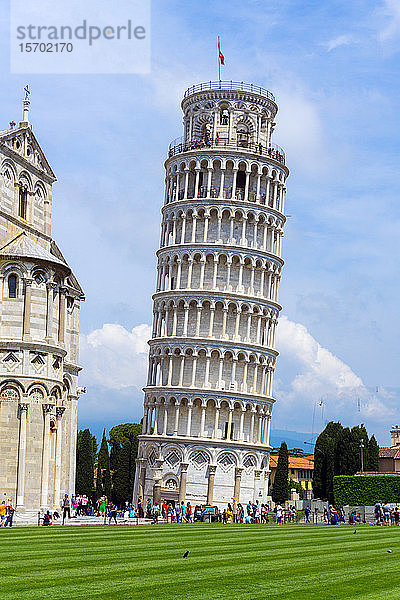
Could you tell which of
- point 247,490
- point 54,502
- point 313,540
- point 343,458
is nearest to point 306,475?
point 343,458

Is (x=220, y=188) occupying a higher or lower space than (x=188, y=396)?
higher

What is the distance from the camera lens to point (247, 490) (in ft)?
282

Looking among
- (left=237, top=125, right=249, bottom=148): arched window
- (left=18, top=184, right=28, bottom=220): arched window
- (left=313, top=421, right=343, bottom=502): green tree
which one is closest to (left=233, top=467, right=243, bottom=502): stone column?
(left=313, top=421, right=343, bottom=502): green tree

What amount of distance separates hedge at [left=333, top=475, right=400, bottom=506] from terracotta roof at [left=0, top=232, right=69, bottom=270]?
45580mm

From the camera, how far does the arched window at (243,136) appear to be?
303 feet

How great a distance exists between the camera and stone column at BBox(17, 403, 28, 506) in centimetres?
5147

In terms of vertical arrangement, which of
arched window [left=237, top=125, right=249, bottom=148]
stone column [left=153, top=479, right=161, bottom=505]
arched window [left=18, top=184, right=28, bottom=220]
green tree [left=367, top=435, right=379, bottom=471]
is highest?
arched window [left=237, top=125, right=249, bottom=148]

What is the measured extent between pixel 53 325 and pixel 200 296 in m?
32.7

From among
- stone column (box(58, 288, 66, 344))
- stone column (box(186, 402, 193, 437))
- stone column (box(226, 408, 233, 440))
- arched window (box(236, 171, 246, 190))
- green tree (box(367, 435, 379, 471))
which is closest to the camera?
stone column (box(58, 288, 66, 344))

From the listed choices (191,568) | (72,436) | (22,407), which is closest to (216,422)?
(72,436)

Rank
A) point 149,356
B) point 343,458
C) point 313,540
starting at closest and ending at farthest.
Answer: point 313,540
point 149,356
point 343,458

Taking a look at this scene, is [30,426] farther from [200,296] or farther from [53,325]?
[200,296]

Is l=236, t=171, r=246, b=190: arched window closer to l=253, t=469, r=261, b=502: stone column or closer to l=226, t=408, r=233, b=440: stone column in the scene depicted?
l=226, t=408, r=233, b=440: stone column

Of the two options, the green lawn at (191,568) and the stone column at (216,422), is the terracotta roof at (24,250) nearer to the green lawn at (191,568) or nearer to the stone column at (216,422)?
the green lawn at (191,568)
